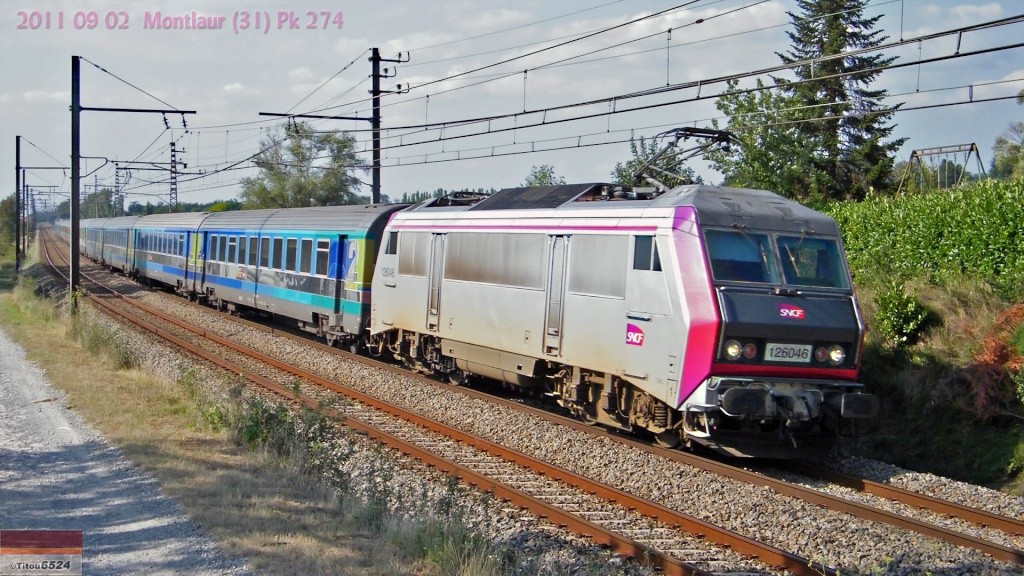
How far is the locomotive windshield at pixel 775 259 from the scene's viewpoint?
1049 centimetres

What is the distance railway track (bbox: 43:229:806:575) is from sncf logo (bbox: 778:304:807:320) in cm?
270

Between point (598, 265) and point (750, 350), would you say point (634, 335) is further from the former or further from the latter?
point (750, 350)

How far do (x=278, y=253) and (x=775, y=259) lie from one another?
15.2 metres

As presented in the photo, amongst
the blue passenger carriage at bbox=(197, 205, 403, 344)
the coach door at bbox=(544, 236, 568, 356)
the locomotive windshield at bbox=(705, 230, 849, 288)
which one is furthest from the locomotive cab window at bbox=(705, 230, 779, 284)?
the blue passenger carriage at bbox=(197, 205, 403, 344)

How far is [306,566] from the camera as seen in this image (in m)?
6.71

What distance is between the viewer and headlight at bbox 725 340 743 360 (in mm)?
9992

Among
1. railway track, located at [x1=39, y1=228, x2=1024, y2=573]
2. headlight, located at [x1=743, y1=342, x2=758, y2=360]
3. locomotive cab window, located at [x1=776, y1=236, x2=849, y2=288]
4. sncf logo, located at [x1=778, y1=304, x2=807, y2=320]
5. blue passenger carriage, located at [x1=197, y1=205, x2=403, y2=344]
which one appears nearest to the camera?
railway track, located at [x1=39, y1=228, x2=1024, y2=573]

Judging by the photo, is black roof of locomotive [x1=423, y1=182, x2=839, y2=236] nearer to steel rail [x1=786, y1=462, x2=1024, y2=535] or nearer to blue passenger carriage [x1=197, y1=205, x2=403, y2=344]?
steel rail [x1=786, y1=462, x2=1024, y2=535]

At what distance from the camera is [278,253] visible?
23312 mm

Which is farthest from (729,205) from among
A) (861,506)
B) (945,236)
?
(945,236)

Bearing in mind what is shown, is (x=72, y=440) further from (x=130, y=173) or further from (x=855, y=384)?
(x=130, y=173)

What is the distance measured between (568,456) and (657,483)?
161 centimetres

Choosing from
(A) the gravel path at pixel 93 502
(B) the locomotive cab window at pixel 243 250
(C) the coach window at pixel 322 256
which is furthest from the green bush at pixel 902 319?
(B) the locomotive cab window at pixel 243 250

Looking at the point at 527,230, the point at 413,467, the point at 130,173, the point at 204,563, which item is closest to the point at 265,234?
the point at 527,230
